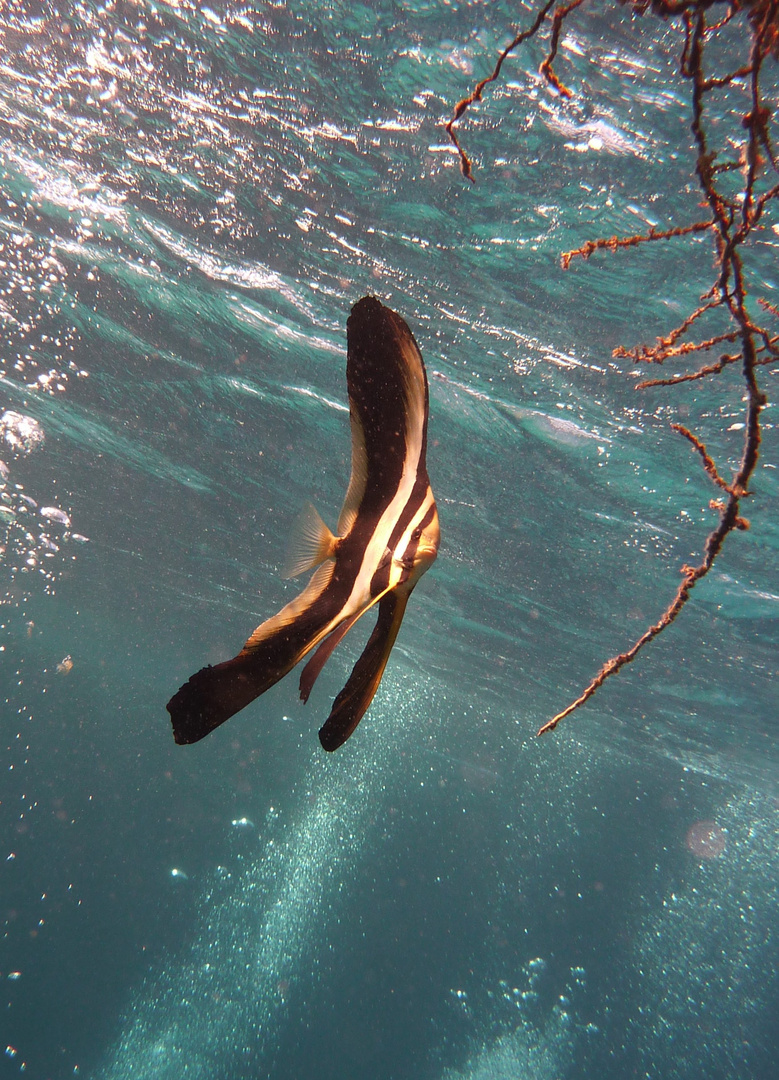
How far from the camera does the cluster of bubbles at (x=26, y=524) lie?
1781 cm

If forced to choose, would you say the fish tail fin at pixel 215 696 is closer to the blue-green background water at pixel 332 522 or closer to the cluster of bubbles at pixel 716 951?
the blue-green background water at pixel 332 522

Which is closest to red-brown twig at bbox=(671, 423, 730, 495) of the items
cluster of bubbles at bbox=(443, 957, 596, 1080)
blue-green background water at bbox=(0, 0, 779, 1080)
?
blue-green background water at bbox=(0, 0, 779, 1080)

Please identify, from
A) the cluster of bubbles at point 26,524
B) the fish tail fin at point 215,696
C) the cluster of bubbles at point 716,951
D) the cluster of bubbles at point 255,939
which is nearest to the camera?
the fish tail fin at point 215,696

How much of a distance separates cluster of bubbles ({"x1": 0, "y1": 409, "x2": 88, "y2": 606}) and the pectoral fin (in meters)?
19.9

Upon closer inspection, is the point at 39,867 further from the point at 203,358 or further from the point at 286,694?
the point at 203,358

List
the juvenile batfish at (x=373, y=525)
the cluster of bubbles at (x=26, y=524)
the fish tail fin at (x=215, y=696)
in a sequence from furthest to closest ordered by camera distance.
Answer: the cluster of bubbles at (x=26, y=524) < the juvenile batfish at (x=373, y=525) < the fish tail fin at (x=215, y=696)

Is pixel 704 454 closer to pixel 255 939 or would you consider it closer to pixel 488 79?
pixel 488 79

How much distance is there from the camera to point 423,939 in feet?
114

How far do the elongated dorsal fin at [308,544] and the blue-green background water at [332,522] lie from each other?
7072 millimetres

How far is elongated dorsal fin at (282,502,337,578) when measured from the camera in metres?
0.83

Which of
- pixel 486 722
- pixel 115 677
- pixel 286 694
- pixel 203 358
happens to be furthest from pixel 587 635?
pixel 115 677

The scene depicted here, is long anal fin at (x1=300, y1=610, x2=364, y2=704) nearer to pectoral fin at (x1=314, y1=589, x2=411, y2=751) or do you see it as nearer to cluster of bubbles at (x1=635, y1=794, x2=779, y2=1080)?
pectoral fin at (x1=314, y1=589, x2=411, y2=751)

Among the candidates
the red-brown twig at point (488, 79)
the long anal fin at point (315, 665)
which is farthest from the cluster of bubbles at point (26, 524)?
the long anal fin at point (315, 665)

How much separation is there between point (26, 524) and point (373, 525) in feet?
95.6
